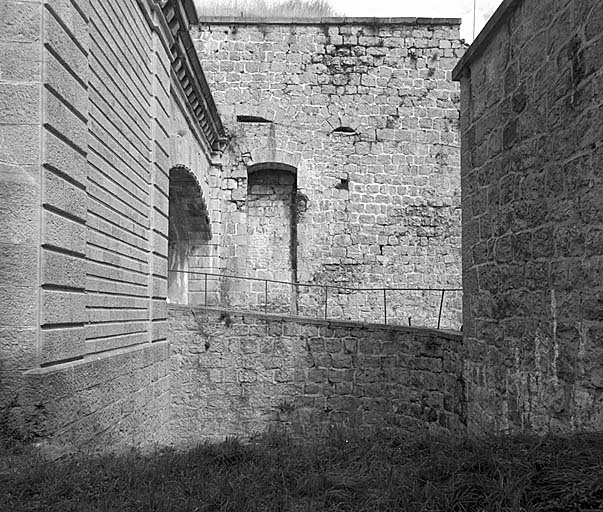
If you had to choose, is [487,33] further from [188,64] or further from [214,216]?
[214,216]

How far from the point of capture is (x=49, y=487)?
3.54 meters

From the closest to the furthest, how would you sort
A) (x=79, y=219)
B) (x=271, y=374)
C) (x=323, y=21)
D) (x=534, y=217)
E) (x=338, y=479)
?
(x=338, y=479) < (x=534, y=217) < (x=79, y=219) < (x=271, y=374) < (x=323, y=21)

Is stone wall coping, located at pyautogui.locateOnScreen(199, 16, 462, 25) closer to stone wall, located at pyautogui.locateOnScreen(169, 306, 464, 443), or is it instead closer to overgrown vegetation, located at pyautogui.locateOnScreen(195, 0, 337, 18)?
overgrown vegetation, located at pyautogui.locateOnScreen(195, 0, 337, 18)

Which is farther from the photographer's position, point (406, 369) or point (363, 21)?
point (363, 21)

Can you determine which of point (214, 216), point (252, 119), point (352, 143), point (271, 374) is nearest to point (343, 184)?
point (352, 143)

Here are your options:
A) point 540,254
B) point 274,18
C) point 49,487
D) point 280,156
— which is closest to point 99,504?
point 49,487

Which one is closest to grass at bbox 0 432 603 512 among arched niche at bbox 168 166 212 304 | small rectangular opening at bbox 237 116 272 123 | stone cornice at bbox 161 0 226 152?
stone cornice at bbox 161 0 226 152

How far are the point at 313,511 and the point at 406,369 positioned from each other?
6.76 metres

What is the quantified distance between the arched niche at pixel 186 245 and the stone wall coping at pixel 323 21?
4551 mm

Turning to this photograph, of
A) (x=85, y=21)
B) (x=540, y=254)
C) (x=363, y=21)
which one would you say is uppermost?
(x=363, y=21)

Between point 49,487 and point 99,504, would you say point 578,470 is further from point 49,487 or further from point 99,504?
point 49,487

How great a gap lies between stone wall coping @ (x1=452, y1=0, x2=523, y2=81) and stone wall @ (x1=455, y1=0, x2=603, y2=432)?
0.01 metres

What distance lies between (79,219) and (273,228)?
10183 mm

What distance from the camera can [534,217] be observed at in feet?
17.2
